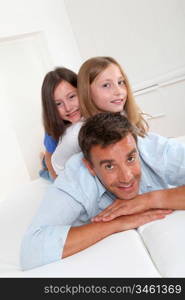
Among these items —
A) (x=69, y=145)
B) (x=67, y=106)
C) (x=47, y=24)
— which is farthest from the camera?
(x=47, y=24)

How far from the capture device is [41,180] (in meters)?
2.58

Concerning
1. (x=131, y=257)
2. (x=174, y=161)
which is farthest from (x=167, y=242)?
(x=174, y=161)

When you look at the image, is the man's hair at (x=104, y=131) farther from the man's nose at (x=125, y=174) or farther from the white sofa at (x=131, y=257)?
the white sofa at (x=131, y=257)

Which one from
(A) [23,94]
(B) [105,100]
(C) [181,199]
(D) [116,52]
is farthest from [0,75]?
(C) [181,199]

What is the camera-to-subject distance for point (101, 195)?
1.45 m

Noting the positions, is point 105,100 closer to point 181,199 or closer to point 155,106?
point 181,199

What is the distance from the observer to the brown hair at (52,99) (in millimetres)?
2070

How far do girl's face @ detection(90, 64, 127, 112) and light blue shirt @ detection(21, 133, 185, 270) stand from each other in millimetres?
346

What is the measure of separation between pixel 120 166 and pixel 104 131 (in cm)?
15

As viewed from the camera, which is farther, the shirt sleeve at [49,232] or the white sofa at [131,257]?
A: the shirt sleeve at [49,232]

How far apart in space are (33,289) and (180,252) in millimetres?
442

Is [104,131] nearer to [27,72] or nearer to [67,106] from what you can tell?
[67,106]

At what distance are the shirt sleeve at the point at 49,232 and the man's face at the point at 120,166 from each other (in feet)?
0.57

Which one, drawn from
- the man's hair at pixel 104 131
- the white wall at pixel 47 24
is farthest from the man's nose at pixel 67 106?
the white wall at pixel 47 24
